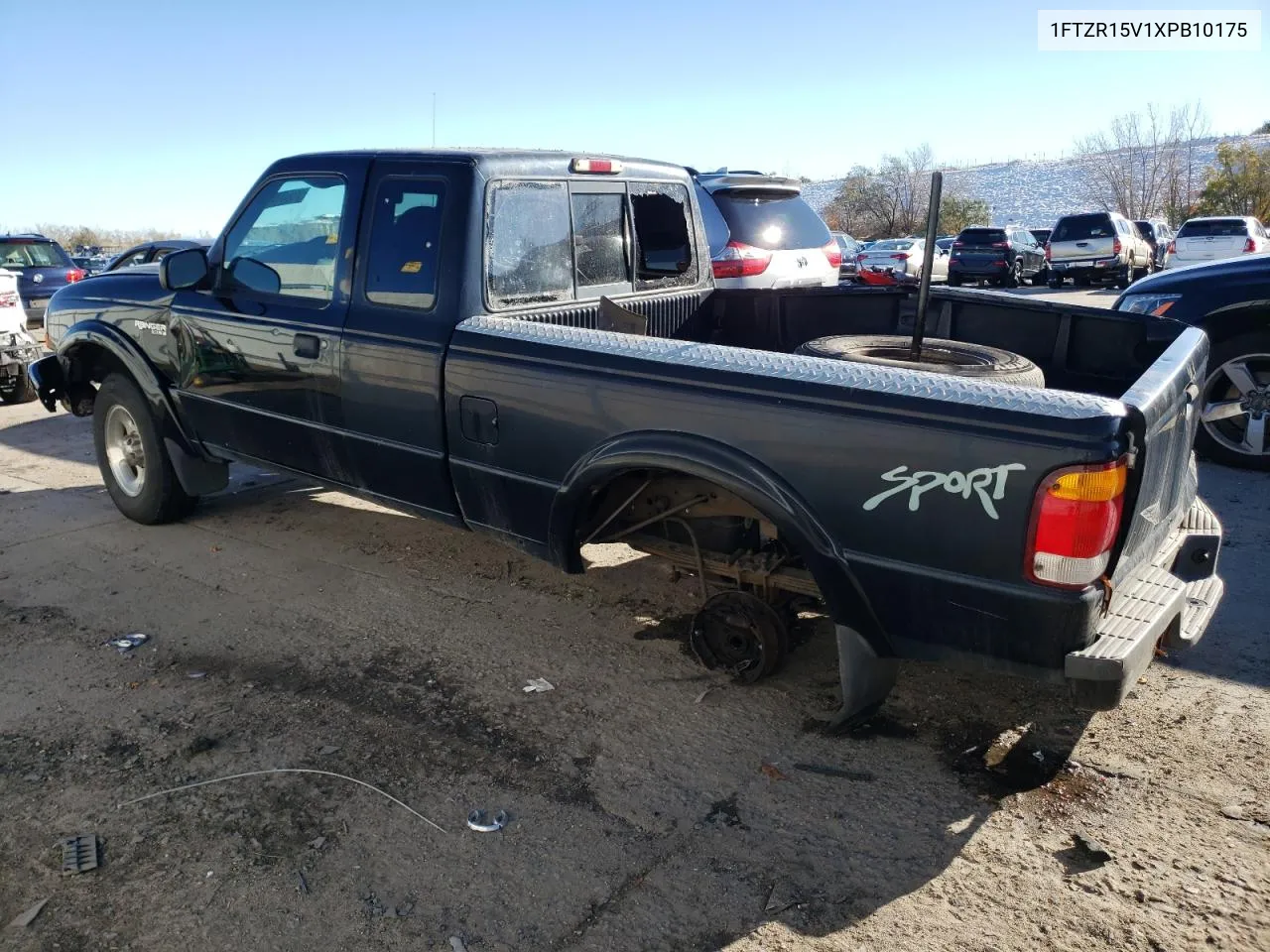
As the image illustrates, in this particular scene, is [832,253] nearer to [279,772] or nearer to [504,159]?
[504,159]

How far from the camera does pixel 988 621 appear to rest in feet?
9.11

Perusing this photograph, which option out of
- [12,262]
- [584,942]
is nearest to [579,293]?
[584,942]

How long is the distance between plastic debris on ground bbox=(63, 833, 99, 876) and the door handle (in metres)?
2.16

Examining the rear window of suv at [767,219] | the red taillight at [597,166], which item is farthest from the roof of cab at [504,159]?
the rear window of suv at [767,219]

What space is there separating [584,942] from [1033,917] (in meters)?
1.16

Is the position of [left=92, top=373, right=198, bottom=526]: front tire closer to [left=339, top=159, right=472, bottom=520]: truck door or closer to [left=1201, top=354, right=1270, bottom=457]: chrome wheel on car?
[left=339, top=159, right=472, bottom=520]: truck door

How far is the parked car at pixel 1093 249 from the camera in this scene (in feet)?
75.9

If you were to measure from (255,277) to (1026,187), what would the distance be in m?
75.5

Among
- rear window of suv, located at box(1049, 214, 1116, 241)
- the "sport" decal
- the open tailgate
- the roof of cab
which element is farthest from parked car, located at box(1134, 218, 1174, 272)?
the "sport" decal

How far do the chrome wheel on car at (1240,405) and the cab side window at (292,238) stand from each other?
5350 millimetres

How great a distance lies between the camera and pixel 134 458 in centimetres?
585

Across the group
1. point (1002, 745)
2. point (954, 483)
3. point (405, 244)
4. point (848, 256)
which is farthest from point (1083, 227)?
point (954, 483)

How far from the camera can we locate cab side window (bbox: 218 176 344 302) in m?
4.42

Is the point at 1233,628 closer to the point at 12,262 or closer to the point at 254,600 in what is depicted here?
the point at 254,600
